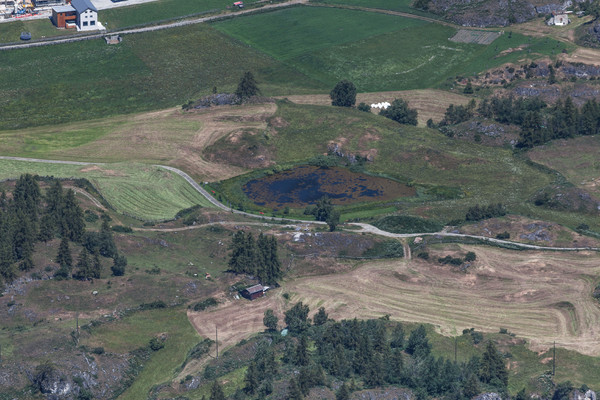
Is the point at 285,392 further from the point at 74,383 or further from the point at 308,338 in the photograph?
the point at 74,383

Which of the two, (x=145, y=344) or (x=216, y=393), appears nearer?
(x=216, y=393)

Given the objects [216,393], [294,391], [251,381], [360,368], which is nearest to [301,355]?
[360,368]

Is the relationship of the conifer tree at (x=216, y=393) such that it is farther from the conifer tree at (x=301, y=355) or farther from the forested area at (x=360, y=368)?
the conifer tree at (x=301, y=355)

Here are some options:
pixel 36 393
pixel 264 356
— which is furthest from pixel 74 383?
pixel 264 356

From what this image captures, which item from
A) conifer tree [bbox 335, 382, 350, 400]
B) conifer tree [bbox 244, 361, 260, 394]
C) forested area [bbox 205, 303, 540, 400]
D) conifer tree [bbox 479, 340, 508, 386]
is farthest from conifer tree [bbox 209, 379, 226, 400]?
conifer tree [bbox 479, 340, 508, 386]

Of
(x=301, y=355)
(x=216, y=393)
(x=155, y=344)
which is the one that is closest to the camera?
(x=216, y=393)

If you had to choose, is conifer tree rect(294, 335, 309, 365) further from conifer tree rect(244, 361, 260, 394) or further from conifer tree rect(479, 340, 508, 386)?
conifer tree rect(479, 340, 508, 386)

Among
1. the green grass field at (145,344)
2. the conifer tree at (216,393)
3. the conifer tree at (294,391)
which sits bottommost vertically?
the green grass field at (145,344)

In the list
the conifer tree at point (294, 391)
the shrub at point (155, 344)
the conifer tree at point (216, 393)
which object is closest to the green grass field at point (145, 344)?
the shrub at point (155, 344)

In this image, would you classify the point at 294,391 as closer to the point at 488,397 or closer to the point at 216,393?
the point at 216,393

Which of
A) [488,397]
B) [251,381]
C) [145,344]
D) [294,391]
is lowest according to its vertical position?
[488,397]

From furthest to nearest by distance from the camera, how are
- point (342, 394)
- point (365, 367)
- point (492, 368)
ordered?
point (492, 368)
point (365, 367)
point (342, 394)
